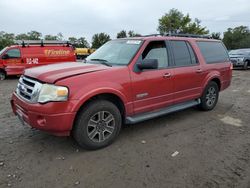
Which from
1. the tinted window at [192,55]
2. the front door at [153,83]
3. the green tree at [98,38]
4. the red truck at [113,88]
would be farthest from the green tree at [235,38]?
the front door at [153,83]

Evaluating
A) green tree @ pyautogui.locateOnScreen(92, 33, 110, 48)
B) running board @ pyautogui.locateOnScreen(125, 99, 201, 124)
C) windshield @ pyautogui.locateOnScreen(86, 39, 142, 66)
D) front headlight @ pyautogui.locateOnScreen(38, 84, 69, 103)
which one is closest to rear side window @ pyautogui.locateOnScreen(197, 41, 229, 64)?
running board @ pyautogui.locateOnScreen(125, 99, 201, 124)

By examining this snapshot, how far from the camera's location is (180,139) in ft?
14.0

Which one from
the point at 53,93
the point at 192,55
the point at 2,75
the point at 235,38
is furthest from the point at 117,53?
the point at 235,38

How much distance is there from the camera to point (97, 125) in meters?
3.80

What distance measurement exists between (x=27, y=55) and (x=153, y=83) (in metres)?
10.8

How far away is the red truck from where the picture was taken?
3395mm


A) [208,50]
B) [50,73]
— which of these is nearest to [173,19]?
[208,50]

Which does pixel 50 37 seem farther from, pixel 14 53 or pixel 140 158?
pixel 140 158

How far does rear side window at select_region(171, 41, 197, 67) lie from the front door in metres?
0.29

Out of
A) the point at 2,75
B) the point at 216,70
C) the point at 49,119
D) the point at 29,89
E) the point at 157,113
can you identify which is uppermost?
the point at 216,70

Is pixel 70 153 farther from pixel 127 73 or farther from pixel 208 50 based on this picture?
pixel 208 50

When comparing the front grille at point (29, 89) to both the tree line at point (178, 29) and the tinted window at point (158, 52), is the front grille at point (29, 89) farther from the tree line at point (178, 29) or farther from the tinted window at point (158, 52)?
the tree line at point (178, 29)

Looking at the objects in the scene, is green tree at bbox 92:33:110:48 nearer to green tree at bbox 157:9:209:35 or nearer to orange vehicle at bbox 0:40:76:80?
green tree at bbox 157:9:209:35

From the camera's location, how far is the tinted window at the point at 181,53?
4.93m
